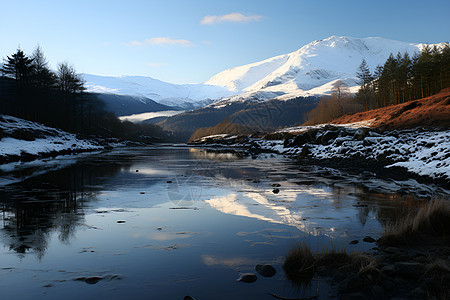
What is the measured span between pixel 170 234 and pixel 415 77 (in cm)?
10307

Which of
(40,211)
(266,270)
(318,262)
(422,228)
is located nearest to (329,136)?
(422,228)

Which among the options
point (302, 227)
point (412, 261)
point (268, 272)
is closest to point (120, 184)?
point (302, 227)

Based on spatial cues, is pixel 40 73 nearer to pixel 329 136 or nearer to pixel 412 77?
pixel 329 136

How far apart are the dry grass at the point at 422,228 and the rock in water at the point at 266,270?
10.4ft

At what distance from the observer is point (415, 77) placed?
299 feet

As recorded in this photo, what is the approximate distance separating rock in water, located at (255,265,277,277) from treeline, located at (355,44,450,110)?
312 ft

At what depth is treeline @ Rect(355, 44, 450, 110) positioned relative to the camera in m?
85.3

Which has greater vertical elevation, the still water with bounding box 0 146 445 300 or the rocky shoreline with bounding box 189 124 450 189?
the rocky shoreline with bounding box 189 124 450 189

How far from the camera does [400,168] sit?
71.4ft

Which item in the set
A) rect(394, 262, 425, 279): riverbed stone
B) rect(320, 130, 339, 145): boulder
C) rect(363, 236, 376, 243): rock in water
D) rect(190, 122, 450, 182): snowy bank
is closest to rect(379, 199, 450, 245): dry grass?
rect(363, 236, 376, 243): rock in water

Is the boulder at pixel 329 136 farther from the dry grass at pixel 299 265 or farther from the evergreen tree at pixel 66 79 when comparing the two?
the evergreen tree at pixel 66 79

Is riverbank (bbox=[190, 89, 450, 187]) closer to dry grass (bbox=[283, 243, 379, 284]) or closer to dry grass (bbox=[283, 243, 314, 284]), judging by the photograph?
dry grass (bbox=[283, 243, 379, 284])

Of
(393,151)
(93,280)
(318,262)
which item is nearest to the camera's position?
(93,280)

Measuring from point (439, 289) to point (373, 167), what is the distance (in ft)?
72.0
